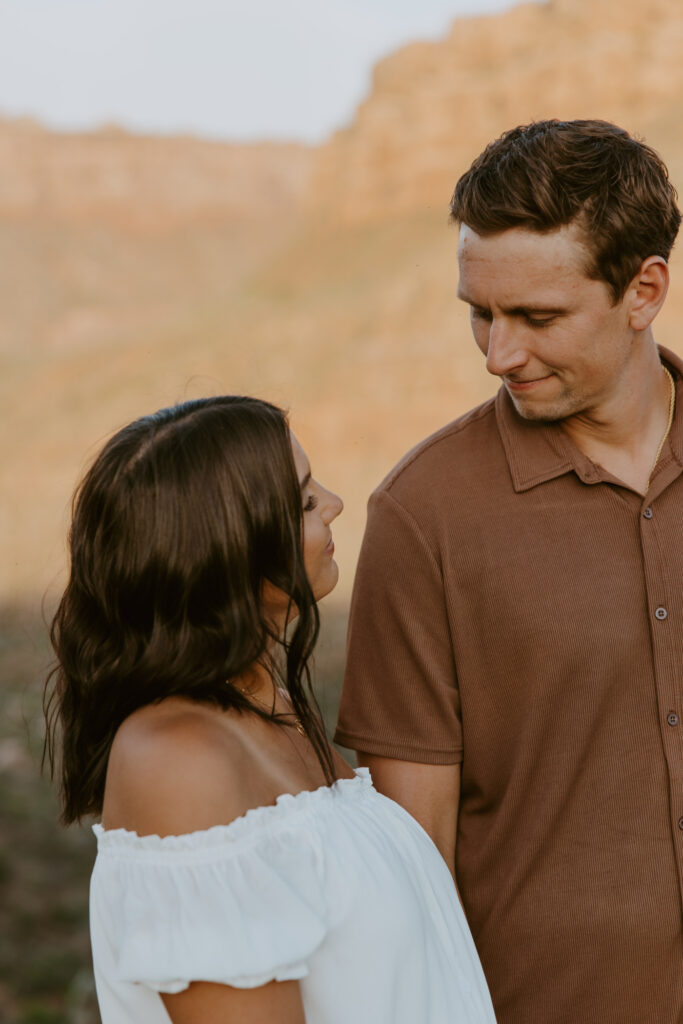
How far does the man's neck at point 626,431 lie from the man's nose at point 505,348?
0.24 metres

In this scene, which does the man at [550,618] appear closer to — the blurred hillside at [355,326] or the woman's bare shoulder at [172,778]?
the woman's bare shoulder at [172,778]

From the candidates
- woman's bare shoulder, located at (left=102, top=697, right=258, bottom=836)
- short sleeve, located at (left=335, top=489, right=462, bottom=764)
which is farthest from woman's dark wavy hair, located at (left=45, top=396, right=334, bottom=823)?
short sleeve, located at (left=335, top=489, right=462, bottom=764)

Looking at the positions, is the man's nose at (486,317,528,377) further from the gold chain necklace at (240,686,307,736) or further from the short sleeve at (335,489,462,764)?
the gold chain necklace at (240,686,307,736)

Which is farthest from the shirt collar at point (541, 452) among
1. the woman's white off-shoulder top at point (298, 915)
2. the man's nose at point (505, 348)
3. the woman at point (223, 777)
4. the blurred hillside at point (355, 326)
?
the blurred hillside at point (355, 326)

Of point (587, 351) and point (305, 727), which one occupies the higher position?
point (587, 351)

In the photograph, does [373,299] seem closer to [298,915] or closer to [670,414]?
[670,414]

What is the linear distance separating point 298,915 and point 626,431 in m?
1.22

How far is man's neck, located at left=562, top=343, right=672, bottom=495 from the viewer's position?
238cm

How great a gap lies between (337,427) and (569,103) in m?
8.83

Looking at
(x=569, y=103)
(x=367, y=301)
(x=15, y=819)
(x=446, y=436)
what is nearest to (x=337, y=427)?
(x=367, y=301)

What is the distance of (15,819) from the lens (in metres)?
7.75

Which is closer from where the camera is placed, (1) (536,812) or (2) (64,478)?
(1) (536,812)

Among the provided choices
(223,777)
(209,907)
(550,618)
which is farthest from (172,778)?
(550,618)

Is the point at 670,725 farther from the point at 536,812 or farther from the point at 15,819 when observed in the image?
the point at 15,819
